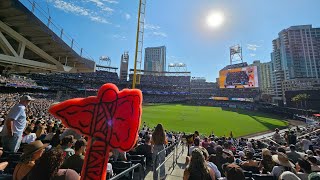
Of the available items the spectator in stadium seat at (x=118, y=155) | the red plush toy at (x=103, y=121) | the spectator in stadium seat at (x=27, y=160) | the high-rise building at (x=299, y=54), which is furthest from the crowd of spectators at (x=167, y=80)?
the red plush toy at (x=103, y=121)

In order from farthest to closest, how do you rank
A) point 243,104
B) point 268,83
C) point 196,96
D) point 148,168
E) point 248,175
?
point 268,83 < point 196,96 < point 243,104 < point 148,168 < point 248,175

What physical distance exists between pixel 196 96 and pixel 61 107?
95094mm

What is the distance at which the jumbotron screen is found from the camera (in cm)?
6475

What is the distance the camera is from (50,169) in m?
2.30

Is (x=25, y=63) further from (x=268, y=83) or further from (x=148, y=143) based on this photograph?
(x=268, y=83)

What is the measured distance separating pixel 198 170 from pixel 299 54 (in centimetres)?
16431

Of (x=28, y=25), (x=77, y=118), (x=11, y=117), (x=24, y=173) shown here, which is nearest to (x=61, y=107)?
(x=77, y=118)

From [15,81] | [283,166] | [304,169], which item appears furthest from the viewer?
[15,81]

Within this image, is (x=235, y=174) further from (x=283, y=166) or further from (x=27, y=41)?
(x=27, y=41)

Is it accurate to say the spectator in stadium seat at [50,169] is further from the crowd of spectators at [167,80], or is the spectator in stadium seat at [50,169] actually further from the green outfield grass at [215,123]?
the crowd of spectators at [167,80]

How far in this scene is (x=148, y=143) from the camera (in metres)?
7.09

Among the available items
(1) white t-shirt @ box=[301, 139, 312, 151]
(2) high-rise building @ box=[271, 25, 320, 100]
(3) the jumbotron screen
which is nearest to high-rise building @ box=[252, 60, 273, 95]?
(2) high-rise building @ box=[271, 25, 320, 100]

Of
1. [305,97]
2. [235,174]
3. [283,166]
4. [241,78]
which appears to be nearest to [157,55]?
[241,78]

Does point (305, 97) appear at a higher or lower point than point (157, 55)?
lower
